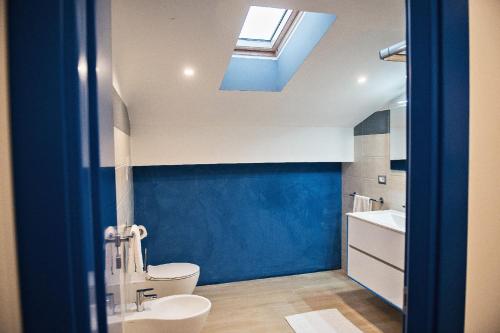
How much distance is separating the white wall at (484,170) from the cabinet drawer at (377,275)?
1639 mm

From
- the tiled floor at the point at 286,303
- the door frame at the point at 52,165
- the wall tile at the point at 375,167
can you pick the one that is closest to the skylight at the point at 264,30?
the wall tile at the point at 375,167

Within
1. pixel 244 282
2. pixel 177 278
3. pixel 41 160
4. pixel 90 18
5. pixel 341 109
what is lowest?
pixel 244 282

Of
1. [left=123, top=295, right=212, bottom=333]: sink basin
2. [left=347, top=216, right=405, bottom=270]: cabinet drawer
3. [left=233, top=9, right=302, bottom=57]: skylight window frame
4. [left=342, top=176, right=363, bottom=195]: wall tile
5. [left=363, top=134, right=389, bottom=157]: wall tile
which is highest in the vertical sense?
[left=233, top=9, right=302, bottom=57]: skylight window frame

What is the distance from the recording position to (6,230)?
19.4 inches

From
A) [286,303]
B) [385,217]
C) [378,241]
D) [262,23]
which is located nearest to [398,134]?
[385,217]

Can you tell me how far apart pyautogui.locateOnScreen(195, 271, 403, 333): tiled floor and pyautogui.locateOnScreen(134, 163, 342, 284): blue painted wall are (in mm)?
198

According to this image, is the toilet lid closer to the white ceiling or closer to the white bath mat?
the white bath mat

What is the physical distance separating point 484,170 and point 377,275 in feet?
6.70

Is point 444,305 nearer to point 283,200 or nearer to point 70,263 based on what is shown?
point 70,263

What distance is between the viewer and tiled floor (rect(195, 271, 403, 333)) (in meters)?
2.57

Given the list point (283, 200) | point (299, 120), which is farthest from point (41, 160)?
point (283, 200)

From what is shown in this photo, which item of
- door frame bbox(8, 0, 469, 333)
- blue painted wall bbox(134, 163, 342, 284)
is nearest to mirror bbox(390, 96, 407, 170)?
blue painted wall bbox(134, 163, 342, 284)

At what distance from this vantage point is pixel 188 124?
302cm

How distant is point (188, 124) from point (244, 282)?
72.9 inches
